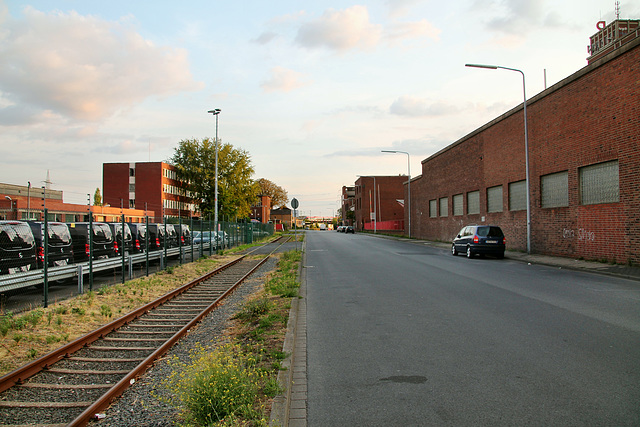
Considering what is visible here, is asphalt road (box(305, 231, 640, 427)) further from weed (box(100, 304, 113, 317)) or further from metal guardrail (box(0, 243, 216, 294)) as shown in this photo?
metal guardrail (box(0, 243, 216, 294))

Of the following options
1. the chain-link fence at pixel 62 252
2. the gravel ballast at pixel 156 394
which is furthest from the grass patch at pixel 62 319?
the gravel ballast at pixel 156 394

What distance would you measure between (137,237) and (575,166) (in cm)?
1829

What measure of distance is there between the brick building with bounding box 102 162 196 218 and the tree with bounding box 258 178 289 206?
53.4 metres

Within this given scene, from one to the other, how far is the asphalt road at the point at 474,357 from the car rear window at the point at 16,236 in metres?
6.48

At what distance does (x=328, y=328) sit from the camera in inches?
301

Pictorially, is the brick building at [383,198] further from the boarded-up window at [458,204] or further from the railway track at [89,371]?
the railway track at [89,371]

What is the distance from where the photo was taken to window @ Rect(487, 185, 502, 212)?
29.4m

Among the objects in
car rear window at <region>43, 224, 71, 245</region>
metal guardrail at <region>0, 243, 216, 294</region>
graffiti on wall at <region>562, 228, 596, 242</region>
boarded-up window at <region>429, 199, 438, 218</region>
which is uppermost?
boarded-up window at <region>429, 199, 438, 218</region>

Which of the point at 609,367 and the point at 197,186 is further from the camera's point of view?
the point at 197,186

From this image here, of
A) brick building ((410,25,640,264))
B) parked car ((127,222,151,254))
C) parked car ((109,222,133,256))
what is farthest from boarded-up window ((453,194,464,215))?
parked car ((109,222,133,256))

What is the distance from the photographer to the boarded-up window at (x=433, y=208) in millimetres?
43062

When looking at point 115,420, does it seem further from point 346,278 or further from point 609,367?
point 346,278

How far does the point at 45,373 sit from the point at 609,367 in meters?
6.83

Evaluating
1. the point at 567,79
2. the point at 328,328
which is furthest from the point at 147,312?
the point at 567,79
